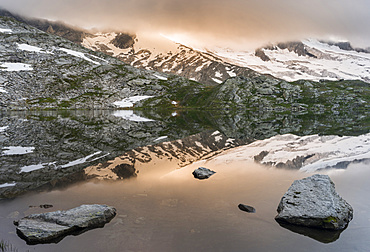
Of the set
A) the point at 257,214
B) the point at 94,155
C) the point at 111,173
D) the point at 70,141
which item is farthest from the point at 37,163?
the point at 257,214

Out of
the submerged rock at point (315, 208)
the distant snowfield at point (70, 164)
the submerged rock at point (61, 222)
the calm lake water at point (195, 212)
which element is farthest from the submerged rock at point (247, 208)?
the distant snowfield at point (70, 164)

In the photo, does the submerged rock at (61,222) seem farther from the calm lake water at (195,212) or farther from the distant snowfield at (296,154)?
the distant snowfield at (296,154)

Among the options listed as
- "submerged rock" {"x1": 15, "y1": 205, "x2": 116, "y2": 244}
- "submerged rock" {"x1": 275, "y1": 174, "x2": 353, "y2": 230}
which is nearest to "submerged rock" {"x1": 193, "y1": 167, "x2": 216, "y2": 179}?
"submerged rock" {"x1": 275, "y1": 174, "x2": 353, "y2": 230}

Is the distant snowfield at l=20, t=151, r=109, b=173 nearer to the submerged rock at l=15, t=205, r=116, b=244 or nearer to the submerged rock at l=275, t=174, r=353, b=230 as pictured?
the submerged rock at l=15, t=205, r=116, b=244

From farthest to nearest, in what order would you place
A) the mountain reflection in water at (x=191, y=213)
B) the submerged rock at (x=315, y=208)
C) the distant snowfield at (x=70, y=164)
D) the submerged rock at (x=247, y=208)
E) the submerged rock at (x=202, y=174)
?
the distant snowfield at (x=70, y=164) → the submerged rock at (x=202, y=174) → the submerged rock at (x=247, y=208) → the submerged rock at (x=315, y=208) → the mountain reflection in water at (x=191, y=213)

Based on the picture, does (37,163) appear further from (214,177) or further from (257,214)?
(257,214)

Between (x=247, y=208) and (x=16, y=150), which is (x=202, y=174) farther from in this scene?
(x=16, y=150)
